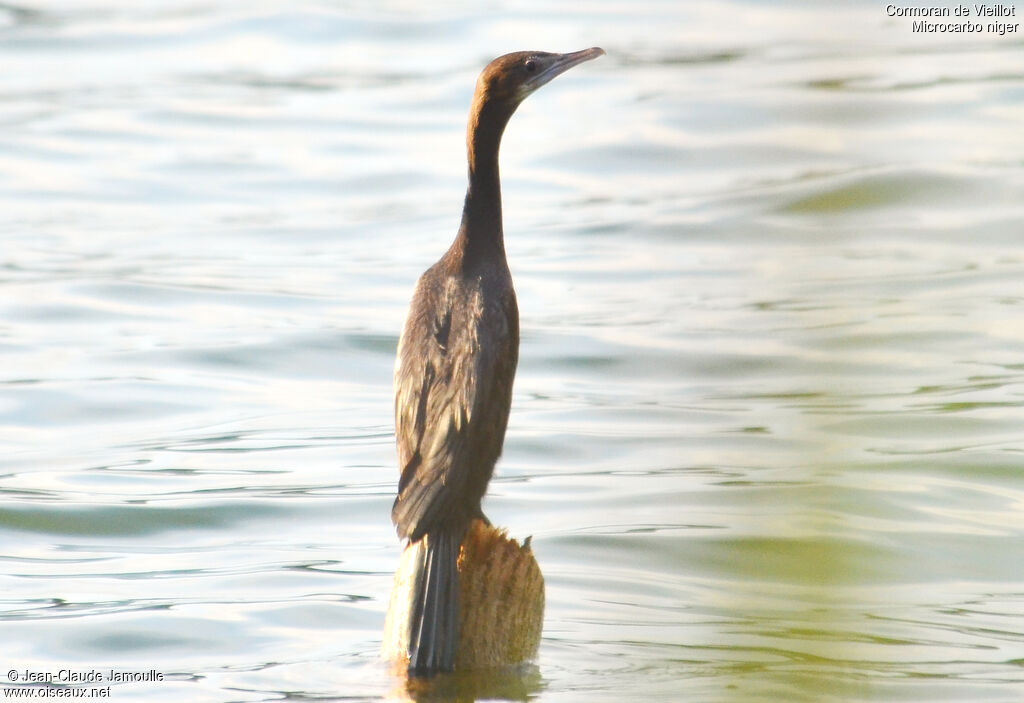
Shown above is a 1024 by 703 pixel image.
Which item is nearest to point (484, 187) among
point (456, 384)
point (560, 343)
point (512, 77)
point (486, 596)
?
point (512, 77)

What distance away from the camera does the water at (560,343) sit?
425cm

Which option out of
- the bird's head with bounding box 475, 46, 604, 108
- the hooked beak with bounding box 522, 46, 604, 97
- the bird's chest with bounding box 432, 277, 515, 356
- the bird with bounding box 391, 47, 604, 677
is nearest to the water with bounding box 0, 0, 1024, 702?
the bird with bounding box 391, 47, 604, 677

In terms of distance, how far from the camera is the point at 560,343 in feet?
32.2

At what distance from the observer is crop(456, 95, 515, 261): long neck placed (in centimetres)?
454

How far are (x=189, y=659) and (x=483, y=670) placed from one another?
1288 millimetres

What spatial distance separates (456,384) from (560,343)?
221 inches

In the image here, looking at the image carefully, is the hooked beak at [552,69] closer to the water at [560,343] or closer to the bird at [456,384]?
the bird at [456,384]

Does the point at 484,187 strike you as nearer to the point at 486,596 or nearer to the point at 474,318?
the point at 474,318

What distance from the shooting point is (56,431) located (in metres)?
8.19

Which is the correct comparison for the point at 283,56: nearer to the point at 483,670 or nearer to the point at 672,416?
the point at 672,416

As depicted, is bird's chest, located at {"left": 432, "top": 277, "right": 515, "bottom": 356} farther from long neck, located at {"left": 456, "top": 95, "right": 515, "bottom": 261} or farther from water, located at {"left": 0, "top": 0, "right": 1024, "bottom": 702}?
water, located at {"left": 0, "top": 0, "right": 1024, "bottom": 702}

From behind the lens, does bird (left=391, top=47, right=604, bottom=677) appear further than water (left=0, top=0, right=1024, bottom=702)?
No

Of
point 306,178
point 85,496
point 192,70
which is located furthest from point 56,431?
point 192,70

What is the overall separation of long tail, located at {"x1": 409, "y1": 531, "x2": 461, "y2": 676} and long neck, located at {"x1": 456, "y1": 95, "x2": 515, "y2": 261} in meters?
0.86
